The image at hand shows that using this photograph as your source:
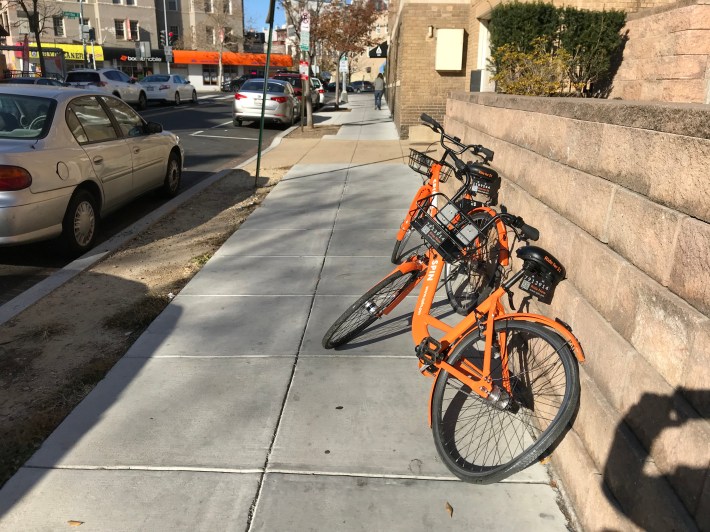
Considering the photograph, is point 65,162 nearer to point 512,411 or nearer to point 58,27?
point 512,411

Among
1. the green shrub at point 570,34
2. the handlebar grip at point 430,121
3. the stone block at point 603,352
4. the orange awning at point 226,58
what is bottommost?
the stone block at point 603,352

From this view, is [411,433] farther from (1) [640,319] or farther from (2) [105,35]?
(2) [105,35]

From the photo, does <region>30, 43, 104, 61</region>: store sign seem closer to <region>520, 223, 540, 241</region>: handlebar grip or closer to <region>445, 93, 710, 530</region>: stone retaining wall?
<region>520, 223, 540, 241</region>: handlebar grip

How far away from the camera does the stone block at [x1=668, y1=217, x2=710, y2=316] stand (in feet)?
6.38

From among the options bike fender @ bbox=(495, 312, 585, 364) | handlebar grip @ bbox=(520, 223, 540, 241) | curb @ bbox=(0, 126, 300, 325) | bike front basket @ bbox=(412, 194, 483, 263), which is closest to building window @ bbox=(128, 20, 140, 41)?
curb @ bbox=(0, 126, 300, 325)

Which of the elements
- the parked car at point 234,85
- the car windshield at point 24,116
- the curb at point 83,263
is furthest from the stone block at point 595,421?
the parked car at point 234,85

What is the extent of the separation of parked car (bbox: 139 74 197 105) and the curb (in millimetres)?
22971

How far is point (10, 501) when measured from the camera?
2.79 meters

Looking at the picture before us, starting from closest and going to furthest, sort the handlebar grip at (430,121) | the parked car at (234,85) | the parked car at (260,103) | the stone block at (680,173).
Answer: the stone block at (680,173)
the handlebar grip at (430,121)
the parked car at (260,103)
the parked car at (234,85)

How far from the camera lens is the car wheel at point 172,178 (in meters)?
9.10

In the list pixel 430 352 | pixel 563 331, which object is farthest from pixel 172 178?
pixel 563 331

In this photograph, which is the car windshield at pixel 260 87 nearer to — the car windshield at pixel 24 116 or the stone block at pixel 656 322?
the car windshield at pixel 24 116

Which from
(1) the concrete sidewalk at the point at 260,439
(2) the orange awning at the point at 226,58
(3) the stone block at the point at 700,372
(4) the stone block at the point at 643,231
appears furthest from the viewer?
(2) the orange awning at the point at 226,58

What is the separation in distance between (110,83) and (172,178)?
66.8 ft
